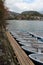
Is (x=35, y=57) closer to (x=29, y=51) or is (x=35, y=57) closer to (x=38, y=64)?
(x=38, y=64)

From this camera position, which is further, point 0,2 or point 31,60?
point 0,2

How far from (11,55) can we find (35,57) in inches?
167

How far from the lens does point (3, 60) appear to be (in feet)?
56.3

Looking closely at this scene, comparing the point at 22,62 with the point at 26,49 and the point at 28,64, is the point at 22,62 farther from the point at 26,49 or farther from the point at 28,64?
the point at 26,49

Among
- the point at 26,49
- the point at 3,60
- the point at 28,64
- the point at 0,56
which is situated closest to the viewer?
the point at 28,64

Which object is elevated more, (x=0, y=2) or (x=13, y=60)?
(x=0, y=2)

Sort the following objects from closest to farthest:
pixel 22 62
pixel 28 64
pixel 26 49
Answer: pixel 28 64, pixel 22 62, pixel 26 49

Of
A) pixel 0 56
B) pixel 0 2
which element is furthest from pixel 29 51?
pixel 0 2

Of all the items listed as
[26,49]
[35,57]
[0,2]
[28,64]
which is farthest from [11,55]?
[0,2]

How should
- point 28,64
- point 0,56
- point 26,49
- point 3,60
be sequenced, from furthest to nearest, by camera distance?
1. point 26,49
2. point 0,56
3. point 3,60
4. point 28,64

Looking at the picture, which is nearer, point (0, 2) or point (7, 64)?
point (7, 64)

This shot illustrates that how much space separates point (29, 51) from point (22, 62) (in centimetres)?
416

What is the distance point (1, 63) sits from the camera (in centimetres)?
1634

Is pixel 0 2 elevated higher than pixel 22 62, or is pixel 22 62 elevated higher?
pixel 0 2
